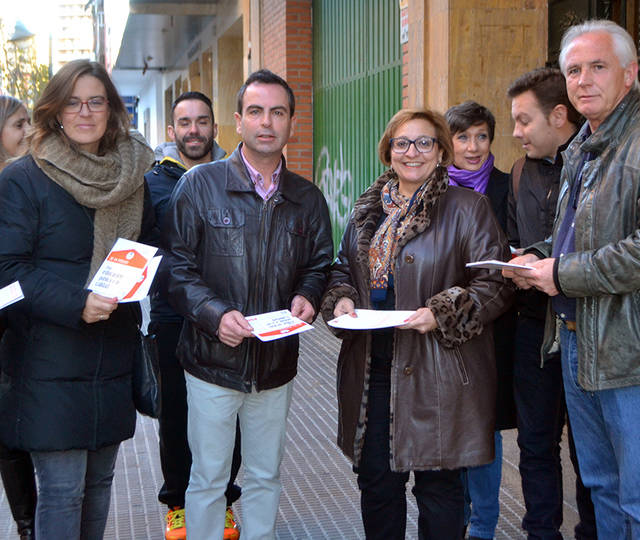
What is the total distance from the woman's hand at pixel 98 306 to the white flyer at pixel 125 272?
0.02 metres

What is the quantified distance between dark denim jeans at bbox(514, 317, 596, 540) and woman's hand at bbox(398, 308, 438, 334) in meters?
0.71

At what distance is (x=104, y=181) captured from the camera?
315 cm

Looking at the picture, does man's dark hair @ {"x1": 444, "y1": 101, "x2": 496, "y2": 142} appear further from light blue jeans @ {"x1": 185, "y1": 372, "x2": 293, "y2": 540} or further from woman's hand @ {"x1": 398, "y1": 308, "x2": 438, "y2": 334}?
light blue jeans @ {"x1": 185, "y1": 372, "x2": 293, "y2": 540}

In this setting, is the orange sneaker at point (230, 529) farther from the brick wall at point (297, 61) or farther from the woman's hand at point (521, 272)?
the brick wall at point (297, 61)

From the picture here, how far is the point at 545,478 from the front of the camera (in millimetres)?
3641

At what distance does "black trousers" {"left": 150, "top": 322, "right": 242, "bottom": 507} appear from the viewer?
4.06 meters

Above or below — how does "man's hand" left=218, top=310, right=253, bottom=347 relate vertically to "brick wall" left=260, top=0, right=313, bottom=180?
below

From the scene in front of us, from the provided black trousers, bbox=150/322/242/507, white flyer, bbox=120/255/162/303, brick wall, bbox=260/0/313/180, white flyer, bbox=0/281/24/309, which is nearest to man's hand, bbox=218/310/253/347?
white flyer, bbox=120/255/162/303

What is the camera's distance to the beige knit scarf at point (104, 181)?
3.06 m

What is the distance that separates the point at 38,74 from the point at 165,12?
800 inches

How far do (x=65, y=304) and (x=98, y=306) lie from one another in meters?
0.12

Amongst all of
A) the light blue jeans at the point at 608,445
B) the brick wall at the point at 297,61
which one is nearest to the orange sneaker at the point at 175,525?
the light blue jeans at the point at 608,445

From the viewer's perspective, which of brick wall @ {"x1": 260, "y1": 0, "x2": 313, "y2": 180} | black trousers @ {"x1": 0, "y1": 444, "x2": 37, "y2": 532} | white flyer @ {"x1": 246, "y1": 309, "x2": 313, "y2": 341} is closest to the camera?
white flyer @ {"x1": 246, "y1": 309, "x2": 313, "y2": 341}

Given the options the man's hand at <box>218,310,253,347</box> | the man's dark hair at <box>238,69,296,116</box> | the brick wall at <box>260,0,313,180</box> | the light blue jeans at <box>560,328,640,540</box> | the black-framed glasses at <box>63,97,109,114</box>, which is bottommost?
the light blue jeans at <box>560,328,640,540</box>
